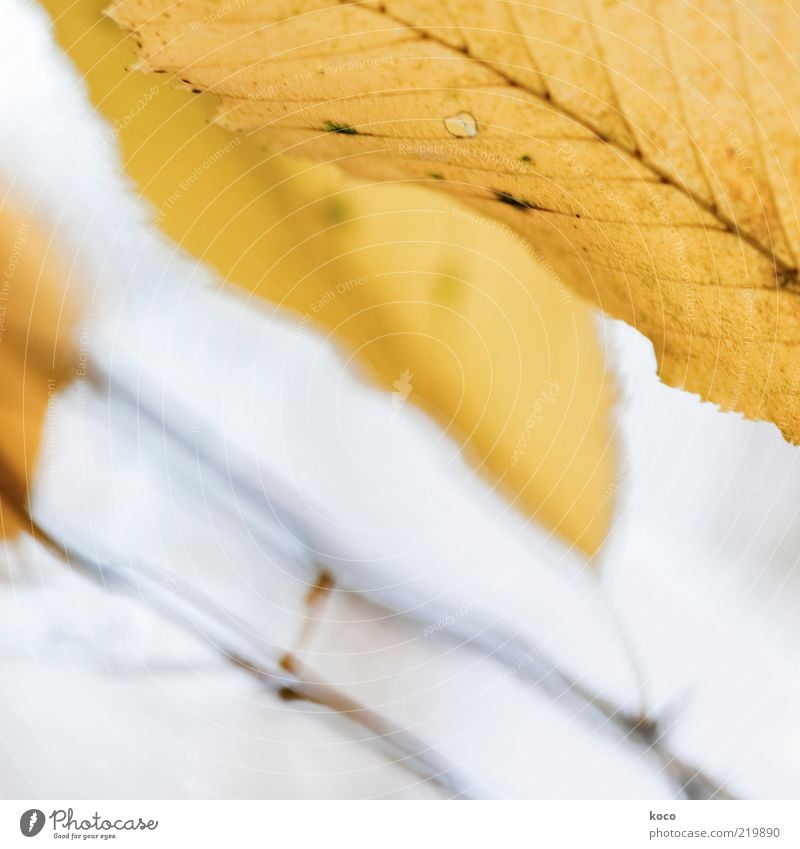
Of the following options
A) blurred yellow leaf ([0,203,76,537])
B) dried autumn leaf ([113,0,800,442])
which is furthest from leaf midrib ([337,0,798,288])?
blurred yellow leaf ([0,203,76,537])

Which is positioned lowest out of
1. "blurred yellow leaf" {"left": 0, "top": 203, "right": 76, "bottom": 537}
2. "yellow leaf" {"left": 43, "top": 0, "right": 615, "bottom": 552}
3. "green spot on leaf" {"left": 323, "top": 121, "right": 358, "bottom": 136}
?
"blurred yellow leaf" {"left": 0, "top": 203, "right": 76, "bottom": 537}

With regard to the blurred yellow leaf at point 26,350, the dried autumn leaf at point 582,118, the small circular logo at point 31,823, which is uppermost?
the dried autumn leaf at point 582,118

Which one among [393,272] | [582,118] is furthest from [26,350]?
[582,118]

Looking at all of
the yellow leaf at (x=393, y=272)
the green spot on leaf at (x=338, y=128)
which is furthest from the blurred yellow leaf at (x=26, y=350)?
A: the green spot on leaf at (x=338, y=128)

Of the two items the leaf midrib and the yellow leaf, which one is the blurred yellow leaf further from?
the leaf midrib

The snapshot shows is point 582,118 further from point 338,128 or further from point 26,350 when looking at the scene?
point 26,350

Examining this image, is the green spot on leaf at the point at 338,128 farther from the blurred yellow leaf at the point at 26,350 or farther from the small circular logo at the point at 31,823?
the small circular logo at the point at 31,823

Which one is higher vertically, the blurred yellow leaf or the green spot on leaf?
the green spot on leaf
